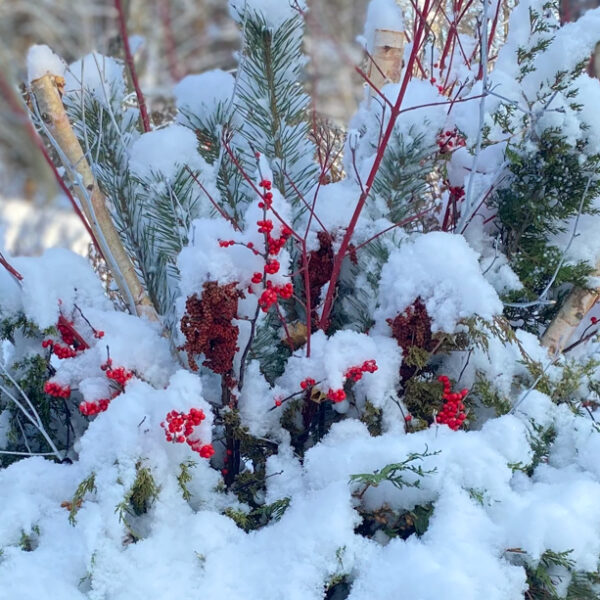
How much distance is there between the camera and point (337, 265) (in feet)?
1.81

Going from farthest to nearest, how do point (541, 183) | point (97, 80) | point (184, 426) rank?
1. point (97, 80)
2. point (541, 183)
3. point (184, 426)

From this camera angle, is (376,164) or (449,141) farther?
(449,141)

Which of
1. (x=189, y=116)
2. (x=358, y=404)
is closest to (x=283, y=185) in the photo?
(x=189, y=116)

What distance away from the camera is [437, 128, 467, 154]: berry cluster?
0.67m

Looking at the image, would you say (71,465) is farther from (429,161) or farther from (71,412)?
(429,161)

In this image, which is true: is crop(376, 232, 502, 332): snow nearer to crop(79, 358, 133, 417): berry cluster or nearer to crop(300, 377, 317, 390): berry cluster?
crop(300, 377, 317, 390): berry cluster

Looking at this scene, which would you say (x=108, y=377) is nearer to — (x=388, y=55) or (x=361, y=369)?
(x=361, y=369)

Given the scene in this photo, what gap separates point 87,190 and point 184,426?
28 cm

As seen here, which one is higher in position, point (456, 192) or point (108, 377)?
point (456, 192)

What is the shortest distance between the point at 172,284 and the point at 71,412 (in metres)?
0.17

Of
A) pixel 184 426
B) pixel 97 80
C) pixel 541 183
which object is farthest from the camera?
pixel 97 80

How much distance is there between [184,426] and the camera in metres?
0.50

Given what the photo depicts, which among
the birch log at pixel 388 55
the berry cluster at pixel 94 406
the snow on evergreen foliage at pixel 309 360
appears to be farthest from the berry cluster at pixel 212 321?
the birch log at pixel 388 55

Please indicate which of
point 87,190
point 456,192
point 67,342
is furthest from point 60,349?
point 456,192
